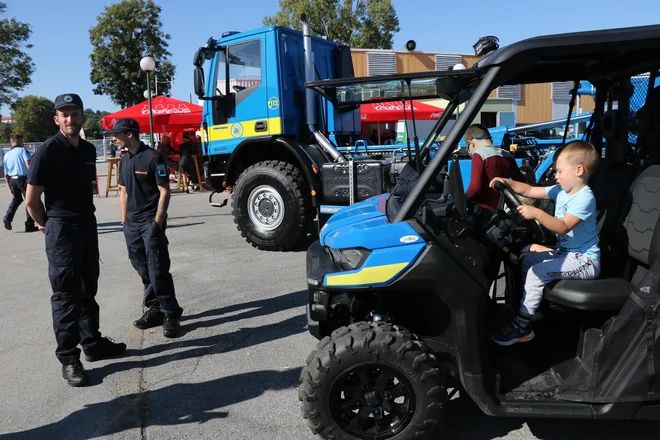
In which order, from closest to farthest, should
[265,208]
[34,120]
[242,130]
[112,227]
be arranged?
[265,208]
[242,130]
[112,227]
[34,120]

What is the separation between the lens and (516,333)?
2854mm

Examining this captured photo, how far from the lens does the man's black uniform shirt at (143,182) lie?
4.39 metres

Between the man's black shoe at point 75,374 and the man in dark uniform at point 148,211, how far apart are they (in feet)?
2.86

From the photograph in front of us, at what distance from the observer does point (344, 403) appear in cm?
261

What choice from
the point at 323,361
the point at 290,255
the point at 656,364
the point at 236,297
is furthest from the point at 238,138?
the point at 656,364

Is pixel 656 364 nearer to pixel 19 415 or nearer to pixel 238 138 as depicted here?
pixel 19 415

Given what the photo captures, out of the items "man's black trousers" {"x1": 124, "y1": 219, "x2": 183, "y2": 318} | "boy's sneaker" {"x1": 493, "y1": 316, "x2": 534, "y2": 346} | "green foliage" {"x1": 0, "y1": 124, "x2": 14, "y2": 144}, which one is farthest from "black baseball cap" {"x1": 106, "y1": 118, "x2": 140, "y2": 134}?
"green foliage" {"x1": 0, "y1": 124, "x2": 14, "y2": 144}

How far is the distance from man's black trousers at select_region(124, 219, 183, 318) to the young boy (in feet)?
9.07

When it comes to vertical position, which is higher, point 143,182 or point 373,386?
point 143,182

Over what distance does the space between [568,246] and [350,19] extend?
3453 centimetres

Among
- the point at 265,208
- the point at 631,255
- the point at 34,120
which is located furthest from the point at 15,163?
the point at 34,120

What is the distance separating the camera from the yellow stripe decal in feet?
8.08

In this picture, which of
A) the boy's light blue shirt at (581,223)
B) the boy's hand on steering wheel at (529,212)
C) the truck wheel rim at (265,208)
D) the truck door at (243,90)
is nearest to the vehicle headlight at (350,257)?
the boy's hand on steering wheel at (529,212)

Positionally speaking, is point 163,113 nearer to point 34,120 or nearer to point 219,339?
point 219,339
